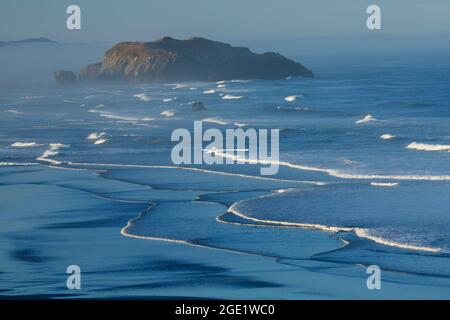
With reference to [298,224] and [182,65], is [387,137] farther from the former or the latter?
[182,65]

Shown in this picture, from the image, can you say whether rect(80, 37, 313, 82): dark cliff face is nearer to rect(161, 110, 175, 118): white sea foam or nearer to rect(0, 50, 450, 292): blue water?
rect(0, 50, 450, 292): blue water

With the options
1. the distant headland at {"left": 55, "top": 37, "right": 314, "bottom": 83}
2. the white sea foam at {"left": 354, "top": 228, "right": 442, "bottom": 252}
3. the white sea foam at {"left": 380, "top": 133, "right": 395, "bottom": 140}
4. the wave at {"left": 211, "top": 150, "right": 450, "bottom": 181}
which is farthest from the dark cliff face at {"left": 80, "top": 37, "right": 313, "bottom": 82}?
the white sea foam at {"left": 354, "top": 228, "right": 442, "bottom": 252}

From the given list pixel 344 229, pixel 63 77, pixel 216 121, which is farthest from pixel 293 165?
pixel 63 77

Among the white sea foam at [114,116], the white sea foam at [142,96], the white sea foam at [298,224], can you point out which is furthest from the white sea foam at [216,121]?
the white sea foam at [298,224]

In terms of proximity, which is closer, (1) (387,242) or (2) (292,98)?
(1) (387,242)

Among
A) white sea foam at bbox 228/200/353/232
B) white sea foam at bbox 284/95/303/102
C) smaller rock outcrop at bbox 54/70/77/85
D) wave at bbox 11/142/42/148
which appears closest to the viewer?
white sea foam at bbox 228/200/353/232

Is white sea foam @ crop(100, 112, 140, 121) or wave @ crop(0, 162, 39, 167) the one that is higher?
wave @ crop(0, 162, 39, 167)

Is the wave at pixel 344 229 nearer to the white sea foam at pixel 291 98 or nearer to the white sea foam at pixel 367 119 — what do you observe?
the white sea foam at pixel 367 119
